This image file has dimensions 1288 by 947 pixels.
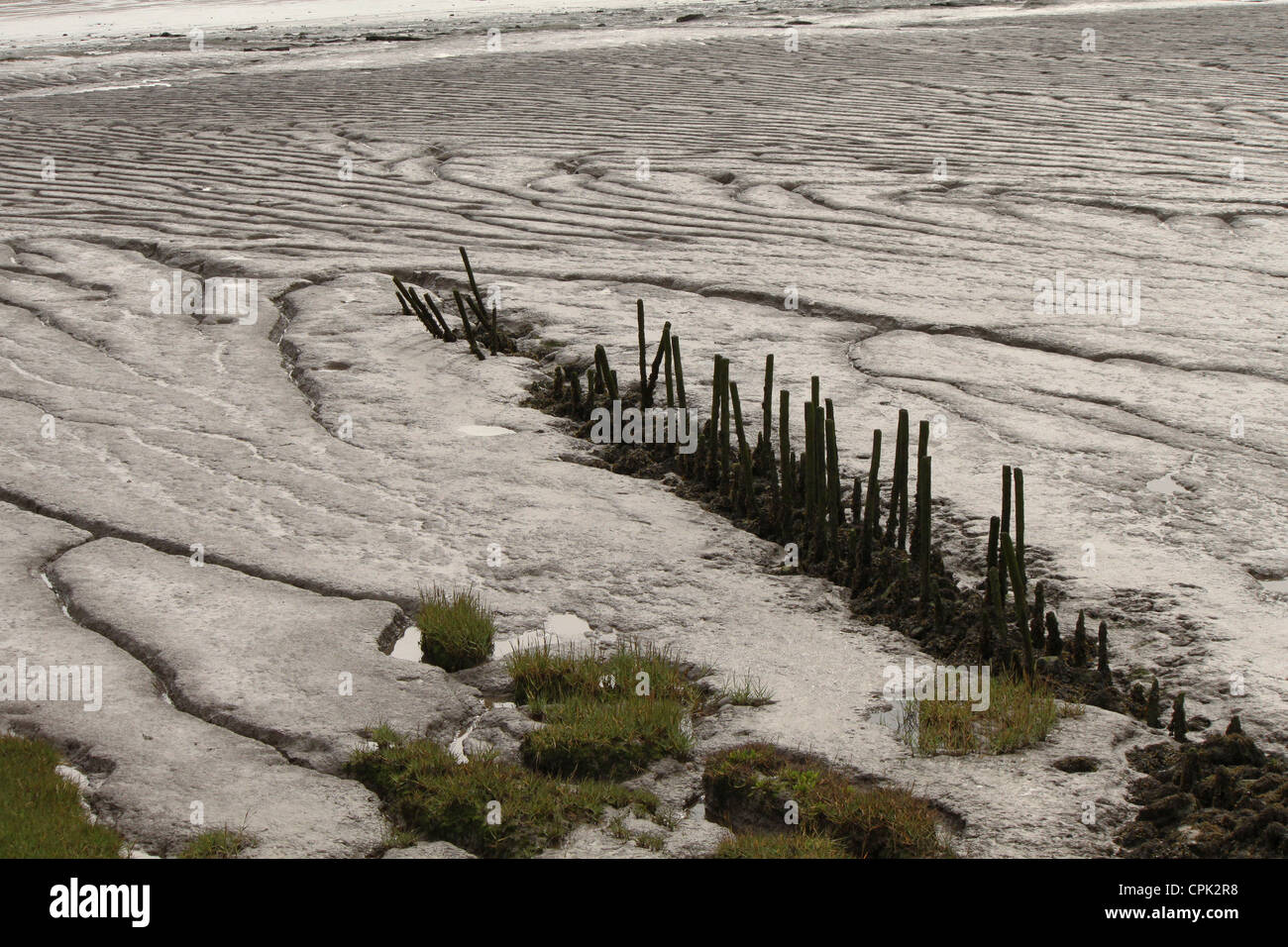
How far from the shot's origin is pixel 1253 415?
3.91 meters

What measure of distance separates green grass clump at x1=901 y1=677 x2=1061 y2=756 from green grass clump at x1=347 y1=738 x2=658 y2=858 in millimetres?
525

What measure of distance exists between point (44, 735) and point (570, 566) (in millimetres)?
1189

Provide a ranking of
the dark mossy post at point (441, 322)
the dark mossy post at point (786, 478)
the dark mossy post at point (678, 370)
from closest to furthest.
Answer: the dark mossy post at point (786, 478)
the dark mossy post at point (678, 370)
the dark mossy post at point (441, 322)

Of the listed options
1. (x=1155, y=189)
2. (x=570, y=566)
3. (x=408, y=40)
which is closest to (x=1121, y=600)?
(x=570, y=566)

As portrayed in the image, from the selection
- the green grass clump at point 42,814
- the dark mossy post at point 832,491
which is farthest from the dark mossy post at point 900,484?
the green grass clump at point 42,814

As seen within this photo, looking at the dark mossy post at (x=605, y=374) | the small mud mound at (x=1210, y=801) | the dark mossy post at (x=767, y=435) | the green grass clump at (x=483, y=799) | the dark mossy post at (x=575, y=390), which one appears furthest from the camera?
the dark mossy post at (x=575, y=390)

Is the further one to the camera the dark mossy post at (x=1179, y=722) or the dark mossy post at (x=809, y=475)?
the dark mossy post at (x=809, y=475)

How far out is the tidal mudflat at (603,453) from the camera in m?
2.53

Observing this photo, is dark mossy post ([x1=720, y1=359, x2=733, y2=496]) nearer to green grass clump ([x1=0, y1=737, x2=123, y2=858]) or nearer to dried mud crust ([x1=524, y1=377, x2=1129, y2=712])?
dried mud crust ([x1=524, y1=377, x2=1129, y2=712])

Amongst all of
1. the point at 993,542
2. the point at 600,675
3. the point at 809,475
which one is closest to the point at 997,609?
the point at 993,542

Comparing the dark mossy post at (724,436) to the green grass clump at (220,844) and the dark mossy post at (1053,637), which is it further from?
the green grass clump at (220,844)

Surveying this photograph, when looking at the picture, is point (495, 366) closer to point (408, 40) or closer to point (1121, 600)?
point (1121, 600)

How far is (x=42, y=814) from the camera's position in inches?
92.0

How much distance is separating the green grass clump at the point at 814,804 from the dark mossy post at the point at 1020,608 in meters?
0.50
